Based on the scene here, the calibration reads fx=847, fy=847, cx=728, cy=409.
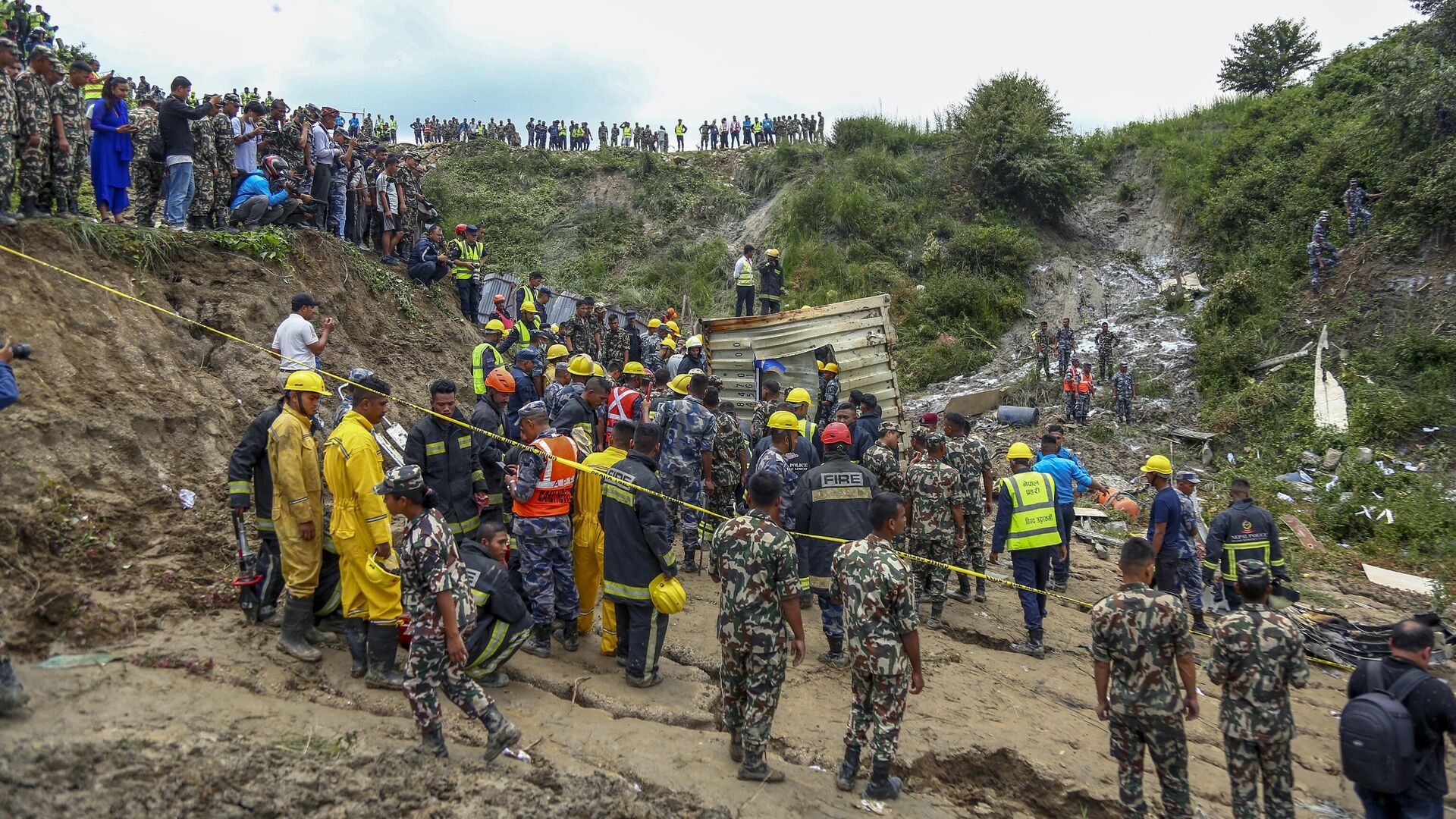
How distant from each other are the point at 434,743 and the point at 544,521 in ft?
6.16

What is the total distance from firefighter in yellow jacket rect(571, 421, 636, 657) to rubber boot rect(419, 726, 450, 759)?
1.72 metres

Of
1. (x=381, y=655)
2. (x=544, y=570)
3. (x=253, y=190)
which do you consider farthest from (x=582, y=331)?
(x=381, y=655)

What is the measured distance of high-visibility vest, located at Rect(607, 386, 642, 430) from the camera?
865cm

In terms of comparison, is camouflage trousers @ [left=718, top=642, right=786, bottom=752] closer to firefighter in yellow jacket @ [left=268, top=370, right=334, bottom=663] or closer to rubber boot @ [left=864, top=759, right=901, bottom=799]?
rubber boot @ [left=864, top=759, right=901, bottom=799]

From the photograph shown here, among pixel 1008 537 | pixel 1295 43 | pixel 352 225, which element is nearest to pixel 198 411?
pixel 352 225

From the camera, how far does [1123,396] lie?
58.9 ft

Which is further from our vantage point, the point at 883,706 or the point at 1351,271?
the point at 1351,271

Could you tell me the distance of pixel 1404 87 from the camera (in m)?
18.3

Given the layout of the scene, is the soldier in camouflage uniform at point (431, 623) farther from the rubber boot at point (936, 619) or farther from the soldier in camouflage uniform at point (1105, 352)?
the soldier in camouflage uniform at point (1105, 352)

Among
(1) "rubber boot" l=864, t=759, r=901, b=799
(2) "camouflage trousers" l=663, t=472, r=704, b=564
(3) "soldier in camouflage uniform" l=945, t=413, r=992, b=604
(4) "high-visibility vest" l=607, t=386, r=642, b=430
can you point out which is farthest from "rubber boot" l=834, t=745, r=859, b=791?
(4) "high-visibility vest" l=607, t=386, r=642, b=430

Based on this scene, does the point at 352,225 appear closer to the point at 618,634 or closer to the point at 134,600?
the point at 134,600

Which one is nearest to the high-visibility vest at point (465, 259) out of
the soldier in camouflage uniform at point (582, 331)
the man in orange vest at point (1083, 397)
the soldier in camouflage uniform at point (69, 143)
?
the soldier in camouflage uniform at point (582, 331)

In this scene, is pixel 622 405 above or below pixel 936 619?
above

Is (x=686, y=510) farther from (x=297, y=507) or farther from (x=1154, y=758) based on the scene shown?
(x=1154, y=758)
